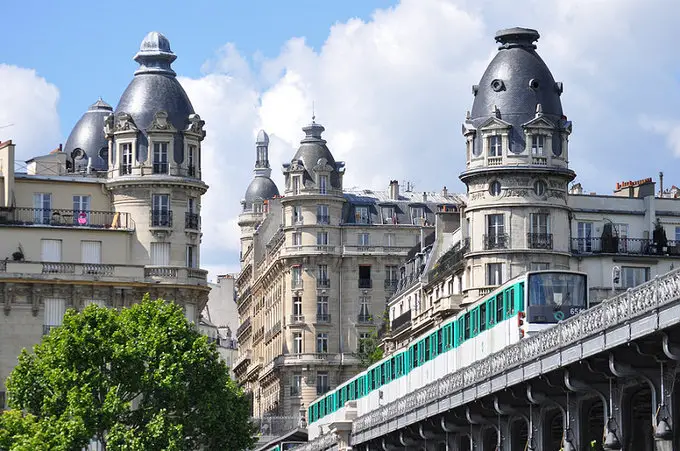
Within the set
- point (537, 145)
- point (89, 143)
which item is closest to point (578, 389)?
point (537, 145)

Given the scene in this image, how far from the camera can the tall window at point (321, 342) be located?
166 m

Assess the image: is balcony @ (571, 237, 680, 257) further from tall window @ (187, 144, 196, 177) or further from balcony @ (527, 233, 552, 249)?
tall window @ (187, 144, 196, 177)

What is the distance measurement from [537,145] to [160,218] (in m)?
21.5

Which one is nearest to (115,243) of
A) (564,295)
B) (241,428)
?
(241,428)

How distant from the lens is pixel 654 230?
404 ft

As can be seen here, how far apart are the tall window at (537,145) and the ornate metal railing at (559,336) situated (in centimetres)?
3657

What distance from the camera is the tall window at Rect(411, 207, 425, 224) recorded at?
16888 centimetres

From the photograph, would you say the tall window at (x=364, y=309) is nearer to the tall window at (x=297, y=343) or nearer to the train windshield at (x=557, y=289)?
the tall window at (x=297, y=343)

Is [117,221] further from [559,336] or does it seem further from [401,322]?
[559,336]

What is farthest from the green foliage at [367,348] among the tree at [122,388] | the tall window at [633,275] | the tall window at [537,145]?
the tree at [122,388]

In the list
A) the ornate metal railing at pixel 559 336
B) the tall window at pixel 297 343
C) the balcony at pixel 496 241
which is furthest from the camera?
the tall window at pixel 297 343

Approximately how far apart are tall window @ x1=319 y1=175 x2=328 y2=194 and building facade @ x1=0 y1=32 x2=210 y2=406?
1612 inches

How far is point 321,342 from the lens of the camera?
16562 cm

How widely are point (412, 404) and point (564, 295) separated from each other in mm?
11897
